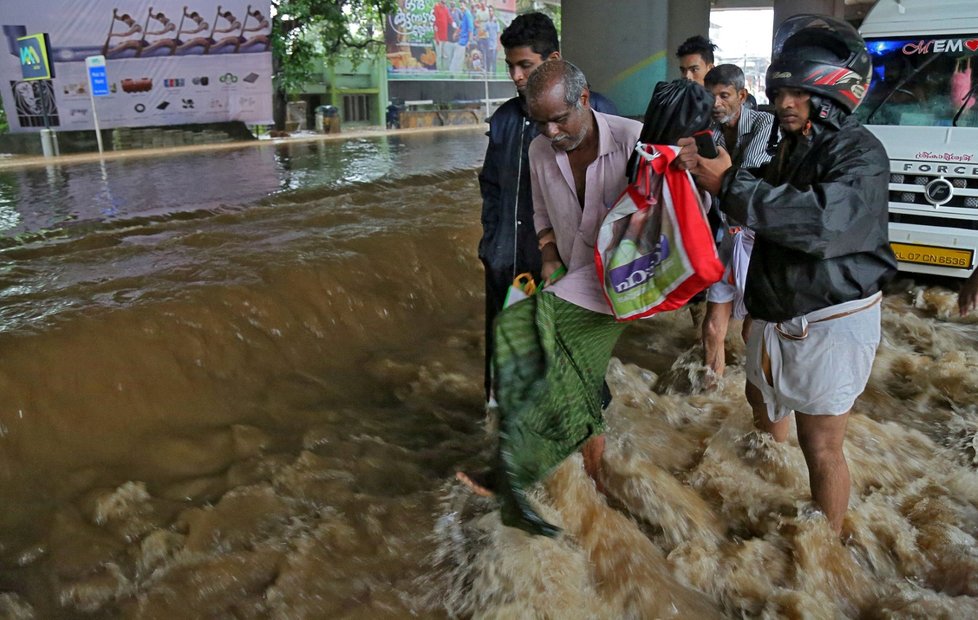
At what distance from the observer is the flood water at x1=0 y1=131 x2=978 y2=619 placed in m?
3.06

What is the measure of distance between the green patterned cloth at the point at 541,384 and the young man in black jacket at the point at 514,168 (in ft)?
2.33

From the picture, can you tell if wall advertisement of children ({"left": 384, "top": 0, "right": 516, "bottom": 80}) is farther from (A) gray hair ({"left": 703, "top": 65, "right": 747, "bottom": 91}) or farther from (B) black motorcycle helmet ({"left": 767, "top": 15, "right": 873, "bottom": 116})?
(B) black motorcycle helmet ({"left": 767, "top": 15, "right": 873, "bottom": 116})

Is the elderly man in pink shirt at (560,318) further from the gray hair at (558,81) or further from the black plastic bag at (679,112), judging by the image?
the black plastic bag at (679,112)

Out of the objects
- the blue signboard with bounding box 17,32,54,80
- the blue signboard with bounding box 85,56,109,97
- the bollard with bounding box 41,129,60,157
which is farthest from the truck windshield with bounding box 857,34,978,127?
the bollard with bounding box 41,129,60,157

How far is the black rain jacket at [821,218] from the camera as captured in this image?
2314 millimetres

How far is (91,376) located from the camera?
4156 millimetres

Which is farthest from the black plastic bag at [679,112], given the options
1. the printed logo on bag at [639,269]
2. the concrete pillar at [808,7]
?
the concrete pillar at [808,7]

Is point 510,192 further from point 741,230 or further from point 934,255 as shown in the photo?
point 934,255

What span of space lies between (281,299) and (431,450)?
1869 millimetres

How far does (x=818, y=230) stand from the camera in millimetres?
2305

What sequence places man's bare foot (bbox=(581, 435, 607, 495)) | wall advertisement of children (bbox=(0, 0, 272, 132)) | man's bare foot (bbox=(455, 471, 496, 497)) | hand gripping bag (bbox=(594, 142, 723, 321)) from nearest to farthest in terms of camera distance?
hand gripping bag (bbox=(594, 142, 723, 321))
man's bare foot (bbox=(455, 471, 496, 497))
man's bare foot (bbox=(581, 435, 607, 495))
wall advertisement of children (bbox=(0, 0, 272, 132))

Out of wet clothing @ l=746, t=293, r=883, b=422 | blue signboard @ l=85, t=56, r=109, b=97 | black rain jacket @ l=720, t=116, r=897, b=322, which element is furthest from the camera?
blue signboard @ l=85, t=56, r=109, b=97

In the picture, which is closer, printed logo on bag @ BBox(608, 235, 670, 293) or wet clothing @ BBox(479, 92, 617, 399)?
printed logo on bag @ BBox(608, 235, 670, 293)

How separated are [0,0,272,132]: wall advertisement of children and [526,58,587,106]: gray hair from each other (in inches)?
600
